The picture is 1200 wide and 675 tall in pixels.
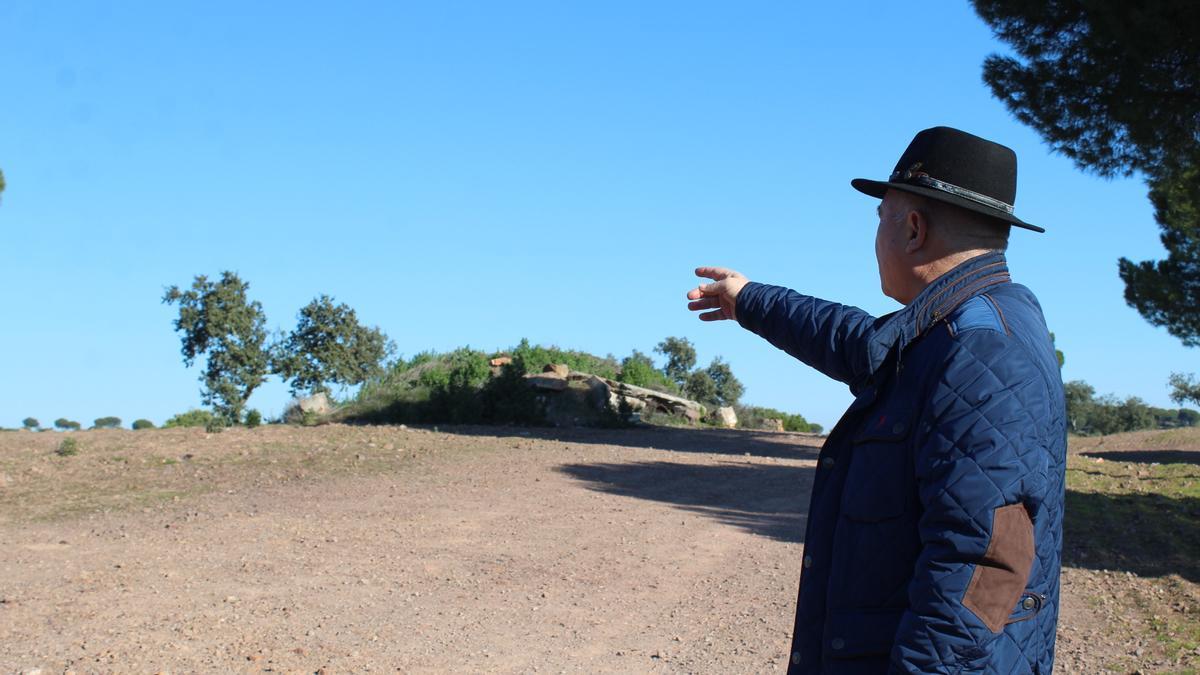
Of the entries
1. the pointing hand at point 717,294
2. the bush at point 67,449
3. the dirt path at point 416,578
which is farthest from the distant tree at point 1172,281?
the pointing hand at point 717,294

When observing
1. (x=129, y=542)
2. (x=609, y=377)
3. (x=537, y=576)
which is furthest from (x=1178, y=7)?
(x=609, y=377)

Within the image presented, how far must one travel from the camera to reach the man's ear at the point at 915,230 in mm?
2428

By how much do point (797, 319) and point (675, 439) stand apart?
546 inches

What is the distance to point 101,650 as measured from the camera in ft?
18.8

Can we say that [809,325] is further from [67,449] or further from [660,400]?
[660,400]

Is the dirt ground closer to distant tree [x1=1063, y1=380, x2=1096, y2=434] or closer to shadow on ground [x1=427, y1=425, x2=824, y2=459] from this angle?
shadow on ground [x1=427, y1=425, x2=824, y2=459]

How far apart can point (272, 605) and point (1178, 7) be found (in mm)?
10031

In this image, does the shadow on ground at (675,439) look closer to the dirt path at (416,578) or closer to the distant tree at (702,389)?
the dirt path at (416,578)

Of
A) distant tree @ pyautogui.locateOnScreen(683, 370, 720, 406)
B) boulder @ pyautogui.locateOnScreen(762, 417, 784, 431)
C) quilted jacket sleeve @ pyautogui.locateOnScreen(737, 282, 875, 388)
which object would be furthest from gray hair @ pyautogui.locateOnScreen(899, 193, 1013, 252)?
distant tree @ pyautogui.locateOnScreen(683, 370, 720, 406)

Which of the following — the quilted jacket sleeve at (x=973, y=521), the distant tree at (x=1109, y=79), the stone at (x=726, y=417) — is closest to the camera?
the quilted jacket sleeve at (x=973, y=521)

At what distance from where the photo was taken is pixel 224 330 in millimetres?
19516

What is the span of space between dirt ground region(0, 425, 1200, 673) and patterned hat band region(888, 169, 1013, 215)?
397 cm

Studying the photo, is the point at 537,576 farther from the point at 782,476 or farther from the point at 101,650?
the point at 782,476

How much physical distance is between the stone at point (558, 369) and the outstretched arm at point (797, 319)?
1735 cm
